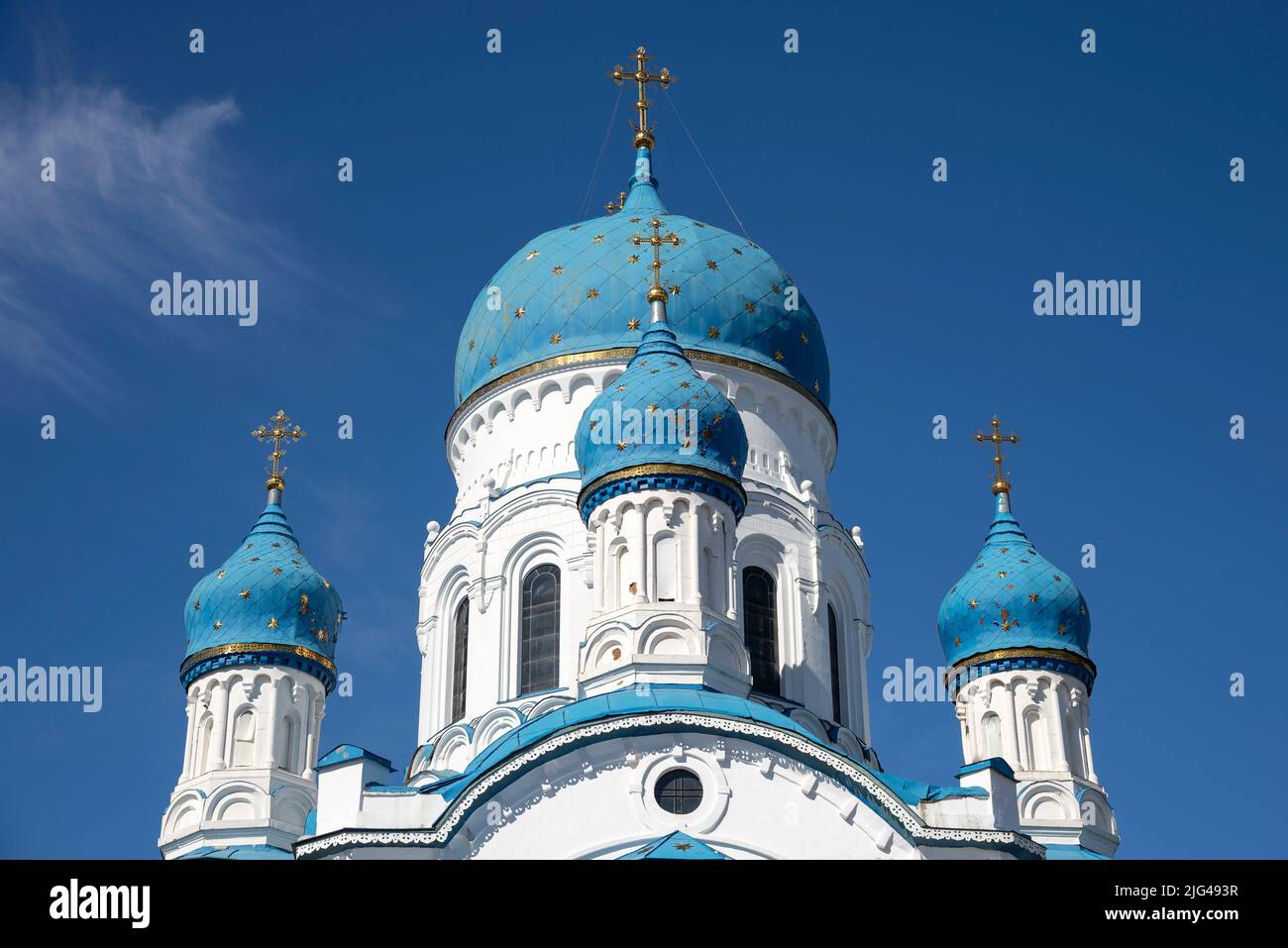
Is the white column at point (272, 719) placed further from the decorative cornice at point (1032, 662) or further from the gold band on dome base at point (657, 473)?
the decorative cornice at point (1032, 662)

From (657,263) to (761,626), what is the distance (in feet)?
13.1

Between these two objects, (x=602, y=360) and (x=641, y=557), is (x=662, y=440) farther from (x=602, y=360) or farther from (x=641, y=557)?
(x=602, y=360)

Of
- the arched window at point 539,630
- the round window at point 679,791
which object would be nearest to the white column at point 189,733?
the arched window at point 539,630

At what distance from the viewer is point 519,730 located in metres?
17.9

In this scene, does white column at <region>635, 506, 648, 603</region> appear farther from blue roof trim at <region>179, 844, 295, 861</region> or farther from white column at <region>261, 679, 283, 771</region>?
white column at <region>261, 679, 283, 771</region>

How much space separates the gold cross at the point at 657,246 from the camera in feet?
69.2

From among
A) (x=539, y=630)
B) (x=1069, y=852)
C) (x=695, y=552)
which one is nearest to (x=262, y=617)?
(x=539, y=630)

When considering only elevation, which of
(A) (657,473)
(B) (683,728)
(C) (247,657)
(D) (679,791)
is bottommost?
(D) (679,791)

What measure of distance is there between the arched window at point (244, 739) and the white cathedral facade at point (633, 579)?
0.03m

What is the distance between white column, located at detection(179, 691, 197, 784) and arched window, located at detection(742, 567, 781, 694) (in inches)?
246

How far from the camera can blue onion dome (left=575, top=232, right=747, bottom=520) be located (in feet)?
62.8

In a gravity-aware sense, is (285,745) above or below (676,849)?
above

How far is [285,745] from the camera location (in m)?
23.0
